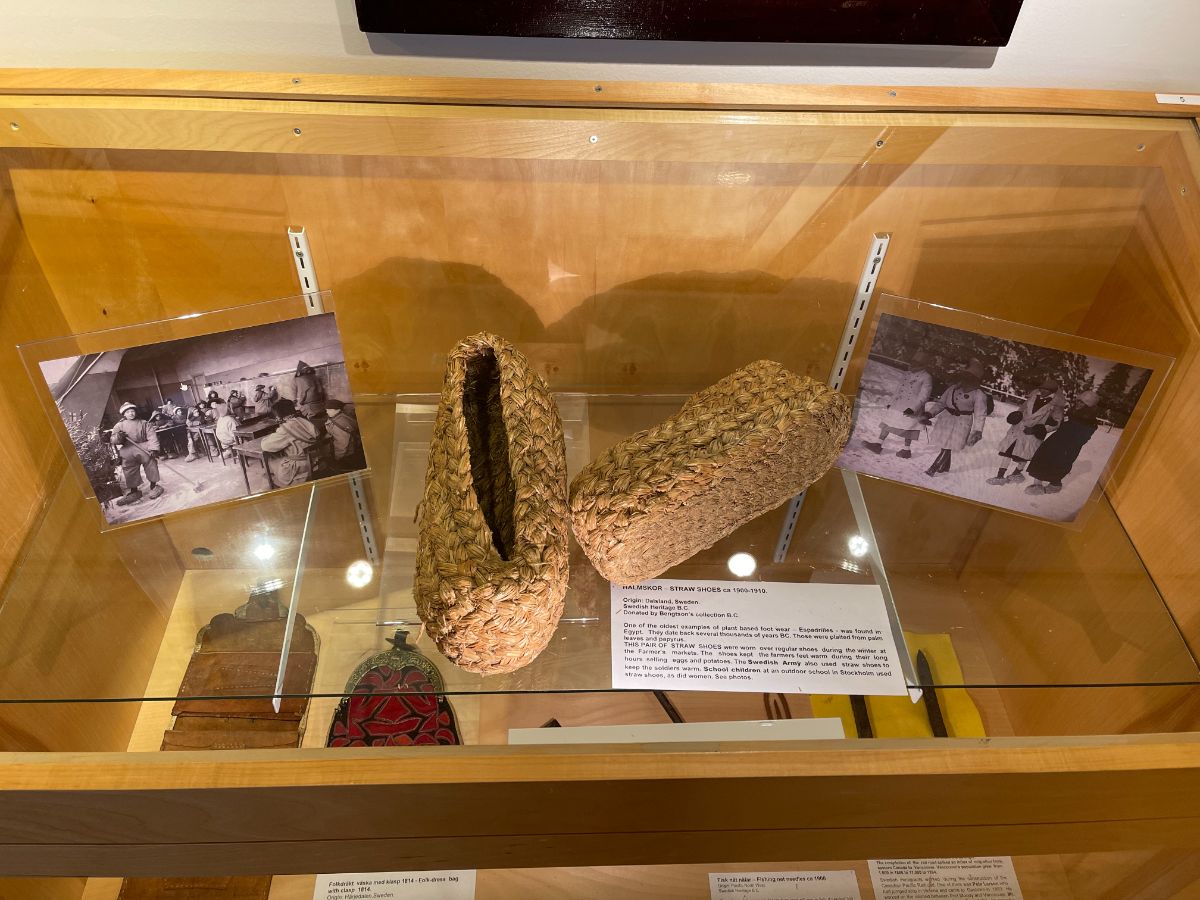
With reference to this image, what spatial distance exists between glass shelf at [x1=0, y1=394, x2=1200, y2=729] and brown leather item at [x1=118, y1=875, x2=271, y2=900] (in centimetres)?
29

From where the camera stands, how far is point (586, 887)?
1.01 metres

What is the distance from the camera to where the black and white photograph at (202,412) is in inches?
33.4

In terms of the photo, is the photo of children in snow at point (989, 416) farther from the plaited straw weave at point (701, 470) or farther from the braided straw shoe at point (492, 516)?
the braided straw shoe at point (492, 516)

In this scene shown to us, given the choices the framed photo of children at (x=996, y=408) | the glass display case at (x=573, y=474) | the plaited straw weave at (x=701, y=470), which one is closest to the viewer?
the glass display case at (x=573, y=474)

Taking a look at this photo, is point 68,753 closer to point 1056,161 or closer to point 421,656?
point 421,656

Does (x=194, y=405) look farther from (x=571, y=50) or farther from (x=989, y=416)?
(x=989, y=416)

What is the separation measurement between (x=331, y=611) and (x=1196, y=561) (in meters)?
0.85

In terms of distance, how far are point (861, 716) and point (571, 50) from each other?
2.27ft

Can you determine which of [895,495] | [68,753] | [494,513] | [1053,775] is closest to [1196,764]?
[1053,775]

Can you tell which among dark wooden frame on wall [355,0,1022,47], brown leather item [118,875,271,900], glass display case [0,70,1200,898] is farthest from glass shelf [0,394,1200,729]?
dark wooden frame on wall [355,0,1022,47]

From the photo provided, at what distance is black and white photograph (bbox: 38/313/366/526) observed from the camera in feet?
2.78

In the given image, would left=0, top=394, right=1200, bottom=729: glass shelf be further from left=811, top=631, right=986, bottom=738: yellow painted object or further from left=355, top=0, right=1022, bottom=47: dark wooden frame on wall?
left=355, top=0, right=1022, bottom=47: dark wooden frame on wall
